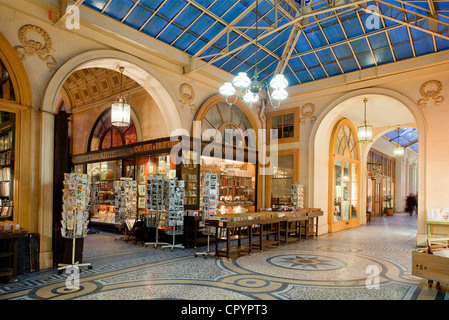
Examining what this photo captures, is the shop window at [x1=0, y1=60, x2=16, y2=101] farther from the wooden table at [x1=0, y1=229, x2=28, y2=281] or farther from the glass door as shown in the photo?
the glass door

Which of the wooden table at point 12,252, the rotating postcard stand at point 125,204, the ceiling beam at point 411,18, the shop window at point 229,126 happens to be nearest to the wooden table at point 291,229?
the shop window at point 229,126

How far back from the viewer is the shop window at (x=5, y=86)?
20.0ft

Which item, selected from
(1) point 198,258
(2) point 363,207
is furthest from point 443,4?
(2) point 363,207

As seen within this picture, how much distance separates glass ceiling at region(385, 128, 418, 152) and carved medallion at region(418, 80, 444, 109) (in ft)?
35.5

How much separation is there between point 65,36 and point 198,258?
5.76 metres

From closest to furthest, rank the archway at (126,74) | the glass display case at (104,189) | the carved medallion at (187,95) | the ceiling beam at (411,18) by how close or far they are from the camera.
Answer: the archway at (126,74) → the ceiling beam at (411,18) → the carved medallion at (187,95) → the glass display case at (104,189)

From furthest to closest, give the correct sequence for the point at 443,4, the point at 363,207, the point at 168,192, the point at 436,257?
1. the point at 363,207
2. the point at 168,192
3. the point at 443,4
4. the point at 436,257

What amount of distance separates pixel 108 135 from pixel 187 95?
14.9ft

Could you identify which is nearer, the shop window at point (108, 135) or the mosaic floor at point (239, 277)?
the mosaic floor at point (239, 277)

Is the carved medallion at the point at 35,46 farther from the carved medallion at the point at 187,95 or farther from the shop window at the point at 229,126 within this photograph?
the shop window at the point at 229,126

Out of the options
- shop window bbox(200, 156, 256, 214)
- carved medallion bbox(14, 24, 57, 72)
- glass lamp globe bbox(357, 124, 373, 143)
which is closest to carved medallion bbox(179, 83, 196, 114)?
shop window bbox(200, 156, 256, 214)

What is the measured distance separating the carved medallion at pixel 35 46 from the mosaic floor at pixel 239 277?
4.22 metres
